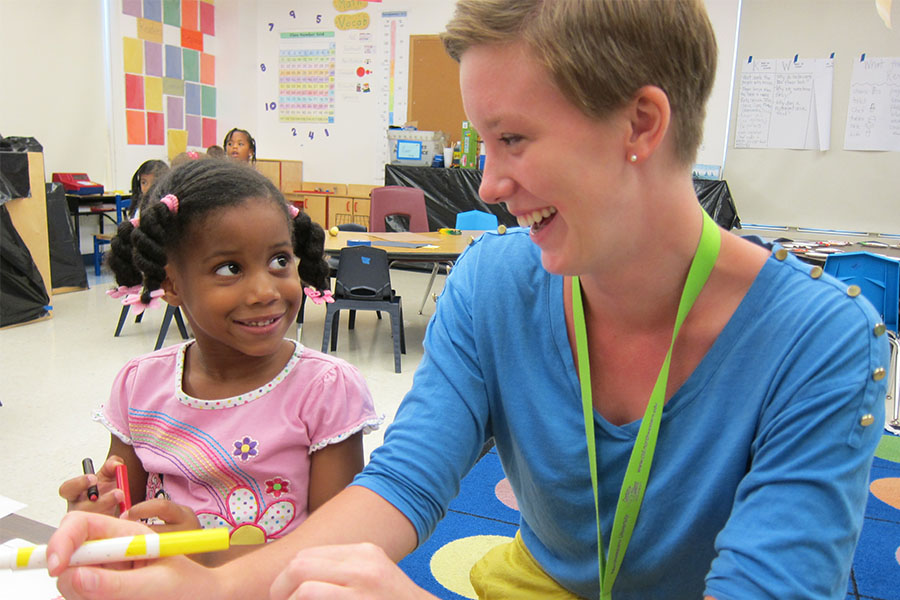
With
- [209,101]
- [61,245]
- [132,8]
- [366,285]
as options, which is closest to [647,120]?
[366,285]

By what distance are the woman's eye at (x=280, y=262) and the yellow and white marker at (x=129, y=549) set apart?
0.65m

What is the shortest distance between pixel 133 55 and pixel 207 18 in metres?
1.24

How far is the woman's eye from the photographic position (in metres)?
1.24

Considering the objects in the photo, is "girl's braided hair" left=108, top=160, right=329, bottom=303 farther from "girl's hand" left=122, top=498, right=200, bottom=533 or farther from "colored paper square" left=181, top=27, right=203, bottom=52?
"colored paper square" left=181, top=27, right=203, bottom=52

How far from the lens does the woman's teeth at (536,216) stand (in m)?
0.85

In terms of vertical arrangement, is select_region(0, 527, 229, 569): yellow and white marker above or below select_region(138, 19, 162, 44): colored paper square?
below

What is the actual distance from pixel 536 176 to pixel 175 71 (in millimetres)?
7669

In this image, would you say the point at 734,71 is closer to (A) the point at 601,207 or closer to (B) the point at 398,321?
(B) the point at 398,321

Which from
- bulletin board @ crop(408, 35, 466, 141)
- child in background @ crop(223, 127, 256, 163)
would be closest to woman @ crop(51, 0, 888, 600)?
child in background @ crop(223, 127, 256, 163)

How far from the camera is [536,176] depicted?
0.81 m

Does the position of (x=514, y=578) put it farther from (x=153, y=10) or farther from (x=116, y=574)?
(x=153, y=10)

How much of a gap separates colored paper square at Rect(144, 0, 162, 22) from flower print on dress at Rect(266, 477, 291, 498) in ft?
23.7

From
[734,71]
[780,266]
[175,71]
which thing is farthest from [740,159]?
[780,266]

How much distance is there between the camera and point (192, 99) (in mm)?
7789
